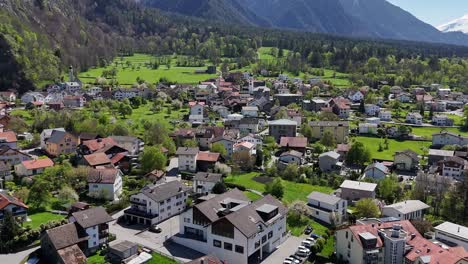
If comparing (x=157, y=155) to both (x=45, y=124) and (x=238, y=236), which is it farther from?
(x=45, y=124)

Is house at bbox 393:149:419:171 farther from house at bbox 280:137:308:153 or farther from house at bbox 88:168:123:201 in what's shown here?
house at bbox 88:168:123:201

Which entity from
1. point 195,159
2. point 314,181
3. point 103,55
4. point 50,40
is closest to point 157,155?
point 195,159

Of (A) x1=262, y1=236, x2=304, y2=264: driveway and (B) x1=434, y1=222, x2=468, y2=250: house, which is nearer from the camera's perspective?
(A) x1=262, y1=236, x2=304, y2=264: driveway

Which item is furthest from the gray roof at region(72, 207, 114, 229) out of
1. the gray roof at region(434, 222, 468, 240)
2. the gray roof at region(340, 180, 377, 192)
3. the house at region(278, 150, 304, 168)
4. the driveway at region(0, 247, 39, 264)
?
the house at region(278, 150, 304, 168)

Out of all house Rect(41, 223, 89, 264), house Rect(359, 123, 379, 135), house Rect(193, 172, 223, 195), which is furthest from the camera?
house Rect(359, 123, 379, 135)

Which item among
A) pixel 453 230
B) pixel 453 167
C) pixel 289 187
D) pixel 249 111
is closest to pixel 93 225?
pixel 289 187

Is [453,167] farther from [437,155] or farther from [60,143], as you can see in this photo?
[60,143]

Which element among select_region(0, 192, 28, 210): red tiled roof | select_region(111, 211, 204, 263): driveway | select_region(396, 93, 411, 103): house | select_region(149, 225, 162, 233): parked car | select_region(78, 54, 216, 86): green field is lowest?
select_region(111, 211, 204, 263): driveway
